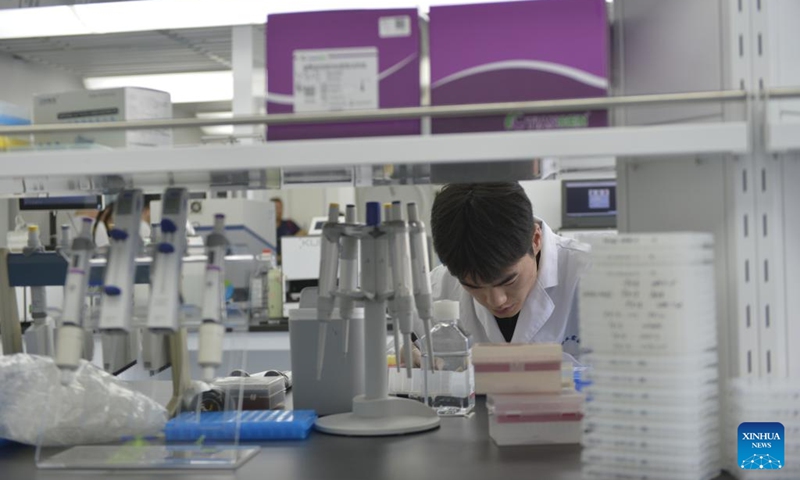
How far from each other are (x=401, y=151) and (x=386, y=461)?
52 centimetres

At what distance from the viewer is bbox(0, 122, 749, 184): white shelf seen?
0.96 metres

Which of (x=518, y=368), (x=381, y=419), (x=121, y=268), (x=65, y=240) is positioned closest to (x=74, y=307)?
(x=121, y=268)

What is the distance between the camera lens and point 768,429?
3.34 ft

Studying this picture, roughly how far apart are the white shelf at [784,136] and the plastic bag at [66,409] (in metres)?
1.07

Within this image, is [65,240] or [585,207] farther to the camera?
[585,207]

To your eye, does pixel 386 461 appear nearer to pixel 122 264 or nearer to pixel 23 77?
pixel 122 264

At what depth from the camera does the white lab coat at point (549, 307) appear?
2547 mm

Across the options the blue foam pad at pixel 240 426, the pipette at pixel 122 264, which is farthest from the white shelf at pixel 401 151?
the blue foam pad at pixel 240 426

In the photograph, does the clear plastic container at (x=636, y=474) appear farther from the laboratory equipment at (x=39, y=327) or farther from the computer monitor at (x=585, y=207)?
the computer monitor at (x=585, y=207)

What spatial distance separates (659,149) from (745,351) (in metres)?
0.33

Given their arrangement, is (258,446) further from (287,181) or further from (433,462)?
(287,181)

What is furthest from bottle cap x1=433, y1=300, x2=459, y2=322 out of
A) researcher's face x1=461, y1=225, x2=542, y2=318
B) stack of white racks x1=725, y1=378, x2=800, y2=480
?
stack of white racks x1=725, y1=378, x2=800, y2=480

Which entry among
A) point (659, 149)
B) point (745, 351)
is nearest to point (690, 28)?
point (659, 149)

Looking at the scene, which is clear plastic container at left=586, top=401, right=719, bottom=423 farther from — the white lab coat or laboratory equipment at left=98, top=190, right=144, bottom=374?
the white lab coat
